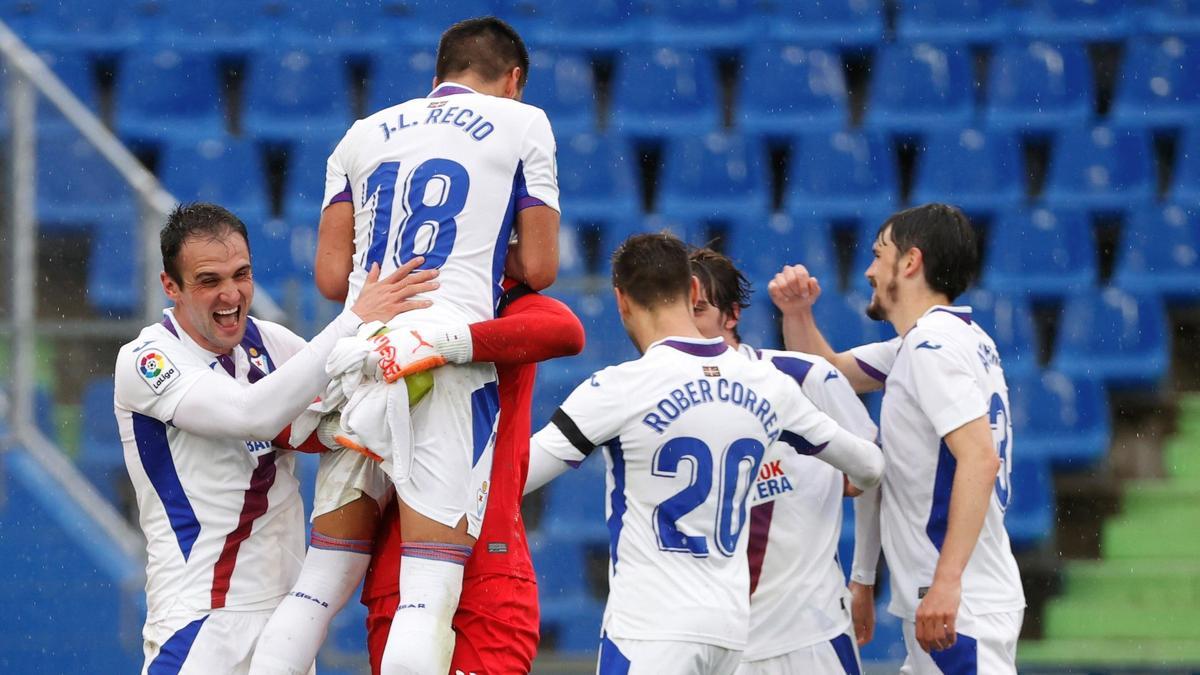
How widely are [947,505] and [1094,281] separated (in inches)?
181

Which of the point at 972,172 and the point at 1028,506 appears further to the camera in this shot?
the point at 972,172

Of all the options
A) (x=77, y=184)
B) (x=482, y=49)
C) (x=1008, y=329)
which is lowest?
(x=1008, y=329)

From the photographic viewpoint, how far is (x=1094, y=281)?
8.49m

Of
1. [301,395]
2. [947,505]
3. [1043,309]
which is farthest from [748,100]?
[301,395]

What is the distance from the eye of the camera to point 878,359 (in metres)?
4.87

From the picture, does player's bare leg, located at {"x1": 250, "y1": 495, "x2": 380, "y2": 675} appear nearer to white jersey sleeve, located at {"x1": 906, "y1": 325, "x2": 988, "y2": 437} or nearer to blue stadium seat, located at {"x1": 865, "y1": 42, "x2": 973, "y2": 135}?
white jersey sleeve, located at {"x1": 906, "y1": 325, "x2": 988, "y2": 437}

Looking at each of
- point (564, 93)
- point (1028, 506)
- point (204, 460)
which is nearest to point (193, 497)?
point (204, 460)

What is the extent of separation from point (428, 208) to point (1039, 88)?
6135mm

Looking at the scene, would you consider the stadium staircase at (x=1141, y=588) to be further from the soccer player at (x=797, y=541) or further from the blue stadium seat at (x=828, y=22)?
the blue stadium seat at (x=828, y=22)

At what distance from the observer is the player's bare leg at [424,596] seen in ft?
12.2

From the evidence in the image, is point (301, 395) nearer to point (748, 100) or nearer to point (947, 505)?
point (947, 505)

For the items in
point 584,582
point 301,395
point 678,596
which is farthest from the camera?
point 584,582

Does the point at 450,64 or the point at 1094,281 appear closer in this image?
the point at 450,64

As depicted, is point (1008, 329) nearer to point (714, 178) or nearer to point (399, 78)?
point (714, 178)
